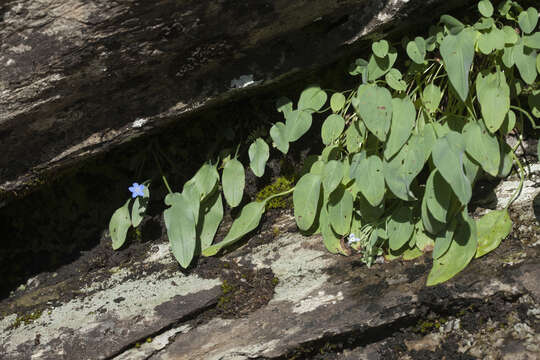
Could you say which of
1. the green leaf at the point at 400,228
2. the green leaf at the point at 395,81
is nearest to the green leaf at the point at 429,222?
the green leaf at the point at 400,228

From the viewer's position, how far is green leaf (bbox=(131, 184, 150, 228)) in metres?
3.30

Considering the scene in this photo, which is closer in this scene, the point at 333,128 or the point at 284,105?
the point at 333,128

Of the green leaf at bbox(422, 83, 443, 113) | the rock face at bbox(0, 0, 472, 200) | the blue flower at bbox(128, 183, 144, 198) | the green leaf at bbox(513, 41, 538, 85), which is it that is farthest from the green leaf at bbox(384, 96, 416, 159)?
the blue flower at bbox(128, 183, 144, 198)

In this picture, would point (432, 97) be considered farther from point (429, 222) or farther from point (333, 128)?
point (429, 222)

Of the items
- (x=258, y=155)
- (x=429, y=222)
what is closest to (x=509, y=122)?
(x=429, y=222)

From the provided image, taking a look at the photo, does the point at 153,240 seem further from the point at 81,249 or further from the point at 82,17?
the point at 82,17

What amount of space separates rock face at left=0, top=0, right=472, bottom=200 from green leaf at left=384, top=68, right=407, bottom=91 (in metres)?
0.24

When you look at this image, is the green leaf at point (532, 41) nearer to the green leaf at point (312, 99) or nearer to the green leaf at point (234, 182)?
the green leaf at point (312, 99)

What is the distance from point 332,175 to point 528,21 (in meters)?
1.21

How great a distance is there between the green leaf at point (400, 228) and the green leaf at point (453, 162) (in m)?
0.38

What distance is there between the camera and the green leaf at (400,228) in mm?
2695

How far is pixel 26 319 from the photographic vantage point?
9.98 ft

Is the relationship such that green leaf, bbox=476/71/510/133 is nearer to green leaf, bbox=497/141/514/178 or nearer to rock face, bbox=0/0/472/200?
green leaf, bbox=497/141/514/178

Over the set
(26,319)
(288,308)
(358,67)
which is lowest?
(288,308)
